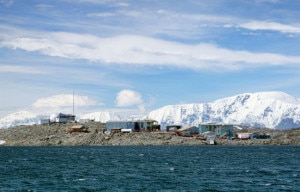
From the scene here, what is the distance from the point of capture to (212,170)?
105812 mm

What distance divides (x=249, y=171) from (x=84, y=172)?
34409 millimetres

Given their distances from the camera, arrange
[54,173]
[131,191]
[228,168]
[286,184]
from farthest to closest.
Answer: [228,168]
[54,173]
[286,184]
[131,191]

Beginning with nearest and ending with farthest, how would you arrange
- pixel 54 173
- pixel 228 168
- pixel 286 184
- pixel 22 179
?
pixel 286 184 < pixel 22 179 < pixel 54 173 < pixel 228 168

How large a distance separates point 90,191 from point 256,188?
25.5 meters

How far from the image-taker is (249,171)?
103 m

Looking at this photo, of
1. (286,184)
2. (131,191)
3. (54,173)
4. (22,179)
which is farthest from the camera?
(54,173)

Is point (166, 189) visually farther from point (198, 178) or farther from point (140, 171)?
point (140, 171)

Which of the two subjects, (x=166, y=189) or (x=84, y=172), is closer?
(x=166, y=189)

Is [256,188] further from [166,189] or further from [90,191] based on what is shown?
[90,191]

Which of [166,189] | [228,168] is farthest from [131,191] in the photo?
[228,168]

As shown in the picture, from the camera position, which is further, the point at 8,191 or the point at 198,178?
the point at 198,178

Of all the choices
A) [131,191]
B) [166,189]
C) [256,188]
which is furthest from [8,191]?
[256,188]

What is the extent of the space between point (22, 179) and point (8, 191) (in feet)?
53.7

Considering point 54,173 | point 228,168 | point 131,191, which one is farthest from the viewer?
point 228,168
